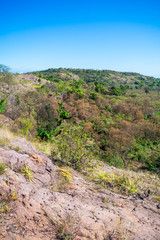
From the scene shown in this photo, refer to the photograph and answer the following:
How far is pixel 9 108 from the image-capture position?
43.2ft

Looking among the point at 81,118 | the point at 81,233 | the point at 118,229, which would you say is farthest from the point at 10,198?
the point at 81,118

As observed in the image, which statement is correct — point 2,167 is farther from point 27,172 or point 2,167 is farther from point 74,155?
point 74,155

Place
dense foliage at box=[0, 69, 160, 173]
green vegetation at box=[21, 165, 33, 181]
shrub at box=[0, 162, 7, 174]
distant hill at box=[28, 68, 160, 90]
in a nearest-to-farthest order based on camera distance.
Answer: shrub at box=[0, 162, 7, 174] → green vegetation at box=[21, 165, 33, 181] → dense foliage at box=[0, 69, 160, 173] → distant hill at box=[28, 68, 160, 90]

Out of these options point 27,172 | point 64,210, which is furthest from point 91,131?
point 64,210

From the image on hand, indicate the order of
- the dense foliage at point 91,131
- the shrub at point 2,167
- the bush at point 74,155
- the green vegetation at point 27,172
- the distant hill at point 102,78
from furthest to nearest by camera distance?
the distant hill at point 102,78, the dense foliage at point 91,131, the bush at point 74,155, the green vegetation at point 27,172, the shrub at point 2,167

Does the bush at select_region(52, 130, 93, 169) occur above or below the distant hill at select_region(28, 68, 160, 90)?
below

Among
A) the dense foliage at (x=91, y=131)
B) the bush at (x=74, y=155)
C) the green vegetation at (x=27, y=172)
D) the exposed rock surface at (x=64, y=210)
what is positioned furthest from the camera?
the dense foliage at (x=91, y=131)

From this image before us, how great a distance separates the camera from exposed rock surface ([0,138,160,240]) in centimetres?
203

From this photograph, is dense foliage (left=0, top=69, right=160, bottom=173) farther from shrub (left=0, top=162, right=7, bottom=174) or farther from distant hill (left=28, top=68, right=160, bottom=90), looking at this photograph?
distant hill (left=28, top=68, right=160, bottom=90)

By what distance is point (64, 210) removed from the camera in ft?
7.70

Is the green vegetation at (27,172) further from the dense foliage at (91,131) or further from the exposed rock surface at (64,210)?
the dense foliage at (91,131)

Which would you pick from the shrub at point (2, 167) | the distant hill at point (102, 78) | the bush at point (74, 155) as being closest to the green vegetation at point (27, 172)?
the shrub at point (2, 167)

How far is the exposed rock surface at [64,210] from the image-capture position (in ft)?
6.64

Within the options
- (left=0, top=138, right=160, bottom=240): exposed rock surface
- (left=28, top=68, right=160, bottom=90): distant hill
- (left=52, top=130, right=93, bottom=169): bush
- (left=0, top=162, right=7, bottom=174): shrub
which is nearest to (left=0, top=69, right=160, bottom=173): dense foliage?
(left=52, top=130, right=93, bottom=169): bush
